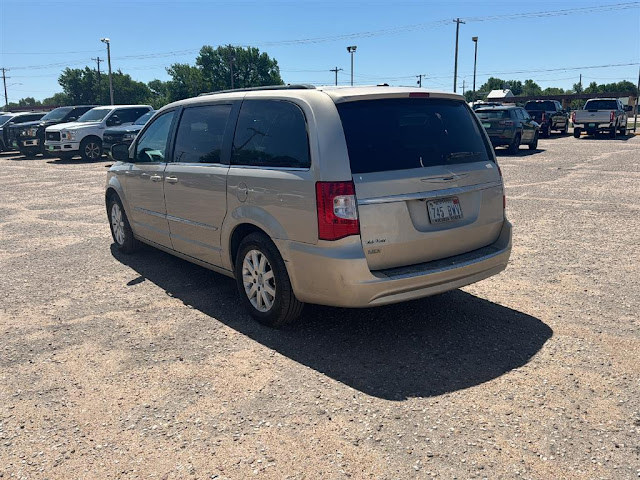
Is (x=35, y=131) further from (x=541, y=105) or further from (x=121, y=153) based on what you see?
→ (x=541, y=105)

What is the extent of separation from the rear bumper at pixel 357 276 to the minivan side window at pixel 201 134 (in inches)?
51.6

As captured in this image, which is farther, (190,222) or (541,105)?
(541,105)

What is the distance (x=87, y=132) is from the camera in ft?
68.6

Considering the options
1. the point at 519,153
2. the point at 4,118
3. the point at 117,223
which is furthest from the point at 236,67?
the point at 117,223

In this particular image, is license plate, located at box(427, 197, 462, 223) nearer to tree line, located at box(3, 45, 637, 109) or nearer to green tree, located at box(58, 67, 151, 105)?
tree line, located at box(3, 45, 637, 109)

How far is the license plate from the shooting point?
13.4 feet

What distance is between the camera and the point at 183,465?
2.87 m

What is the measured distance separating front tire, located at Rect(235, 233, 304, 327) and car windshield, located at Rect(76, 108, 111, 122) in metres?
18.9

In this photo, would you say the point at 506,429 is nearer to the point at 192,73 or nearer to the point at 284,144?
the point at 284,144

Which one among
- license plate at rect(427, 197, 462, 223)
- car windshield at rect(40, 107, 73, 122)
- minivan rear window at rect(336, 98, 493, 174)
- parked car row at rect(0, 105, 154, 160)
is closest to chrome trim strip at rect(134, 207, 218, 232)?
minivan rear window at rect(336, 98, 493, 174)

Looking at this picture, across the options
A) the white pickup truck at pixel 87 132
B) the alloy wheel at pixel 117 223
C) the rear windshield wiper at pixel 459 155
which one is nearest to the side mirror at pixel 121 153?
the alloy wheel at pixel 117 223

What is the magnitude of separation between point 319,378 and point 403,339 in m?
0.88

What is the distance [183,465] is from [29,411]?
119 cm

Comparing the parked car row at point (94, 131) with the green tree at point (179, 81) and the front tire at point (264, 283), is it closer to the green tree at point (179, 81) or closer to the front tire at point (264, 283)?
the front tire at point (264, 283)
